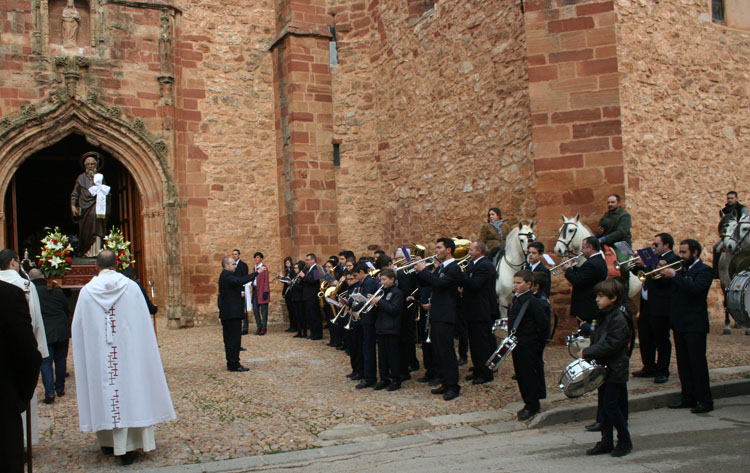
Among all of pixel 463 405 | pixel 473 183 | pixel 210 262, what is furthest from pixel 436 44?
pixel 463 405

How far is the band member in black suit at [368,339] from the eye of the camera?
25.4 ft

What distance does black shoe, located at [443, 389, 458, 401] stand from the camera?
22.7ft

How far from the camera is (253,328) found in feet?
47.1

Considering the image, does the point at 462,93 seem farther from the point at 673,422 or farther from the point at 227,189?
the point at 673,422

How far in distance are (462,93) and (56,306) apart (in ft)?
26.5

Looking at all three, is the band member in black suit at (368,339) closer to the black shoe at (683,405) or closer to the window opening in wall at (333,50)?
the black shoe at (683,405)

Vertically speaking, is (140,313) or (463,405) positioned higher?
(140,313)

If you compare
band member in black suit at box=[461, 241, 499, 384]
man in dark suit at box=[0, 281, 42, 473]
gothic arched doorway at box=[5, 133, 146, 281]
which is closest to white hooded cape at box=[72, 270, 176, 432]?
man in dark suit at box=[0, 281, 42, 473]

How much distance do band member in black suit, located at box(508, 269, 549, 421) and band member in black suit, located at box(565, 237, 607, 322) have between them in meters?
1.07

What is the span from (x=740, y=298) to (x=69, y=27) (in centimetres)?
1373

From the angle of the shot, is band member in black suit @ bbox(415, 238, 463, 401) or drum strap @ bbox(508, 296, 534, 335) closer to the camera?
drum strap @ bbox(508, 296, 534, 335)

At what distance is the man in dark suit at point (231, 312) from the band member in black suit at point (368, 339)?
179 cm

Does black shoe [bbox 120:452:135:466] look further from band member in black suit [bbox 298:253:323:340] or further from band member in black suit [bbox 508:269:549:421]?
band member in black suit [bbox 298:253:323:340]

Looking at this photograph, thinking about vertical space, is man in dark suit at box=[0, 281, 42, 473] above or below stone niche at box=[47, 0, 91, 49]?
below
